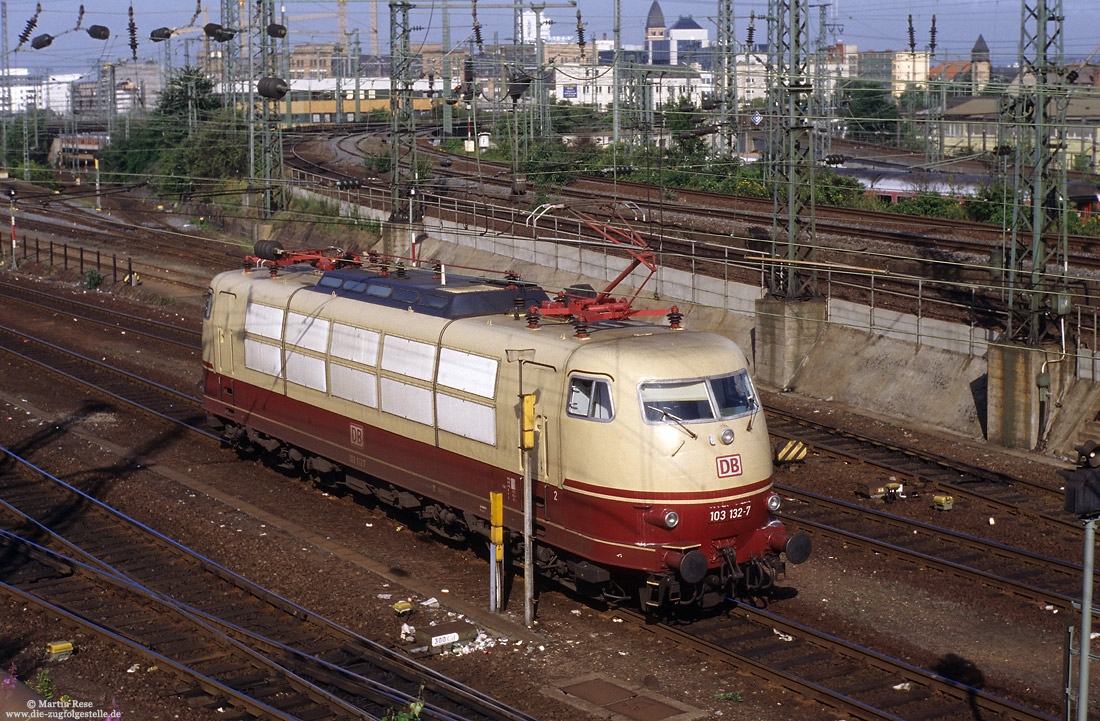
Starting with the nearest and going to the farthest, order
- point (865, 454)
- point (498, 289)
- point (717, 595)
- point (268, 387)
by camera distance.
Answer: point (717, 595) < point (498, 289) < point (268, 387) < point (865, 454)

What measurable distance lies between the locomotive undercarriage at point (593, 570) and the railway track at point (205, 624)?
89.2 inches

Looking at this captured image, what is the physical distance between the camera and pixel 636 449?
1228 centimetres

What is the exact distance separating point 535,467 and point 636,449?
151 cm

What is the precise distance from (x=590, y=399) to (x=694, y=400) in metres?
1.10

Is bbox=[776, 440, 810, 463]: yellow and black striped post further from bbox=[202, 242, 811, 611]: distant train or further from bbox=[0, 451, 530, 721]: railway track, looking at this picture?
bbox=[0, 451, 530, 721]: railway track

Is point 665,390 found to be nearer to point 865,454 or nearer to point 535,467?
point 535,467

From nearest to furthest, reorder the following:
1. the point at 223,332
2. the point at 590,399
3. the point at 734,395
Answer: the point at 590,399 → the point at 734,395 → the point at 223,332

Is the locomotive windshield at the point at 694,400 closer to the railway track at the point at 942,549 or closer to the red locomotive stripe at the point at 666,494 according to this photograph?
the red locomotive stripe at the point at 666,494

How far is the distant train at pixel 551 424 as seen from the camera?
486 inches

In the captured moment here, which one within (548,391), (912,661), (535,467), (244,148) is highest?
(244,148)

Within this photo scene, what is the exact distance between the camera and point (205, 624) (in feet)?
41.9

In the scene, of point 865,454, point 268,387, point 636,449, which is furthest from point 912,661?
point 268,387

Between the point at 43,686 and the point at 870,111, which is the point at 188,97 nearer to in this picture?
the point at 870,111

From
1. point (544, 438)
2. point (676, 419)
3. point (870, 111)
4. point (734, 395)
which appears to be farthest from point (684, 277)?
point (870, 111)
